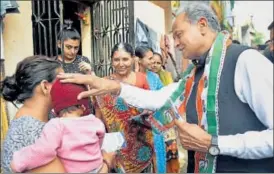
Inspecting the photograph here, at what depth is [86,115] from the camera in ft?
5.17

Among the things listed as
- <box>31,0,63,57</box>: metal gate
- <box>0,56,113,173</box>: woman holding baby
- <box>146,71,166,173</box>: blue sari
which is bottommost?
<box>146,71,166,173</box>: blue sari

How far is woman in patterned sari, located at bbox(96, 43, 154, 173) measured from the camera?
9.04 feet

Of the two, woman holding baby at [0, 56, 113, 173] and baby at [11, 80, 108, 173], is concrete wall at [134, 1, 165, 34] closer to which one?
woman holding baby at [0, 56, 113, 173]

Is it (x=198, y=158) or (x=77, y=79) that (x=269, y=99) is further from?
(x=77, y=79)

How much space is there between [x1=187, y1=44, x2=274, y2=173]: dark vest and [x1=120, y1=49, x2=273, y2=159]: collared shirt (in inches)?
0.8

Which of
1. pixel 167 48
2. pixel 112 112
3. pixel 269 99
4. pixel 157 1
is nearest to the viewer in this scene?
pixel 269 99

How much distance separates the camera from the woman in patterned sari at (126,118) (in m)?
2.75

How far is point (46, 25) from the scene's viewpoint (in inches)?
170

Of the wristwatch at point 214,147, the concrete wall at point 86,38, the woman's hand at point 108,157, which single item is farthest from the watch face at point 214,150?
the concrete wall at point 86,38

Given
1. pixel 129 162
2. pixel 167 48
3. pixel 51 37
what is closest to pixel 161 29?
pixel 167 48

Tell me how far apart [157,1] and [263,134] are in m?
5.27

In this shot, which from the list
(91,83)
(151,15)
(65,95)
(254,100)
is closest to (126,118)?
(91,83)

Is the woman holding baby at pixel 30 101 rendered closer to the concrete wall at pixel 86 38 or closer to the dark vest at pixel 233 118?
the dark vest at pixel 233 118

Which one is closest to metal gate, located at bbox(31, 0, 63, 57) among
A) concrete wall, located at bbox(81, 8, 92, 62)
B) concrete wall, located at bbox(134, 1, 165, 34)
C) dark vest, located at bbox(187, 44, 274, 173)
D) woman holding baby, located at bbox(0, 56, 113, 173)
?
concrete wall, located at bbox(81, 8, 92, 62)
